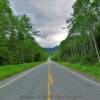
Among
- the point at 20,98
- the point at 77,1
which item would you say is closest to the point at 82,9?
the point at 77,1

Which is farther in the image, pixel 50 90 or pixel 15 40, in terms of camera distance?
pixel 15 40

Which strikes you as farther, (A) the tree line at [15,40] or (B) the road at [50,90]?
(A) the tree line at [15,40]

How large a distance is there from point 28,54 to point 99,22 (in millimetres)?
57038

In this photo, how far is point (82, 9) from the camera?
2106 inches

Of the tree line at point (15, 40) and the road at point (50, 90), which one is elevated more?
→ the tree line at point (15, 40)

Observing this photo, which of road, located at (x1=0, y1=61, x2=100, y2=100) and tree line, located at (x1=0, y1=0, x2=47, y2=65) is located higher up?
tree line, located at (x1=0, y1=0, x2=47, y2=65)

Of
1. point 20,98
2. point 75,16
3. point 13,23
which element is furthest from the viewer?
point 13,23

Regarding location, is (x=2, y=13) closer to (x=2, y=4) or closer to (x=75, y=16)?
(x=2, y=4)

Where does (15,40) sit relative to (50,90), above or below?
above

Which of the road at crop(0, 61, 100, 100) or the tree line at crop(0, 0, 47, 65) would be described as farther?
the tree line at crop(0, 0, 47, 65)

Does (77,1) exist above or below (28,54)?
above

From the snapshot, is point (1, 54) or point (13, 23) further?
point (13, 23)

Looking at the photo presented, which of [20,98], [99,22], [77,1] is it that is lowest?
[20,98]

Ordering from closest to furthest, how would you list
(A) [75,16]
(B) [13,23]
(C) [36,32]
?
(A) [75,16] < (B) [13,23] < (C) [36,32]
